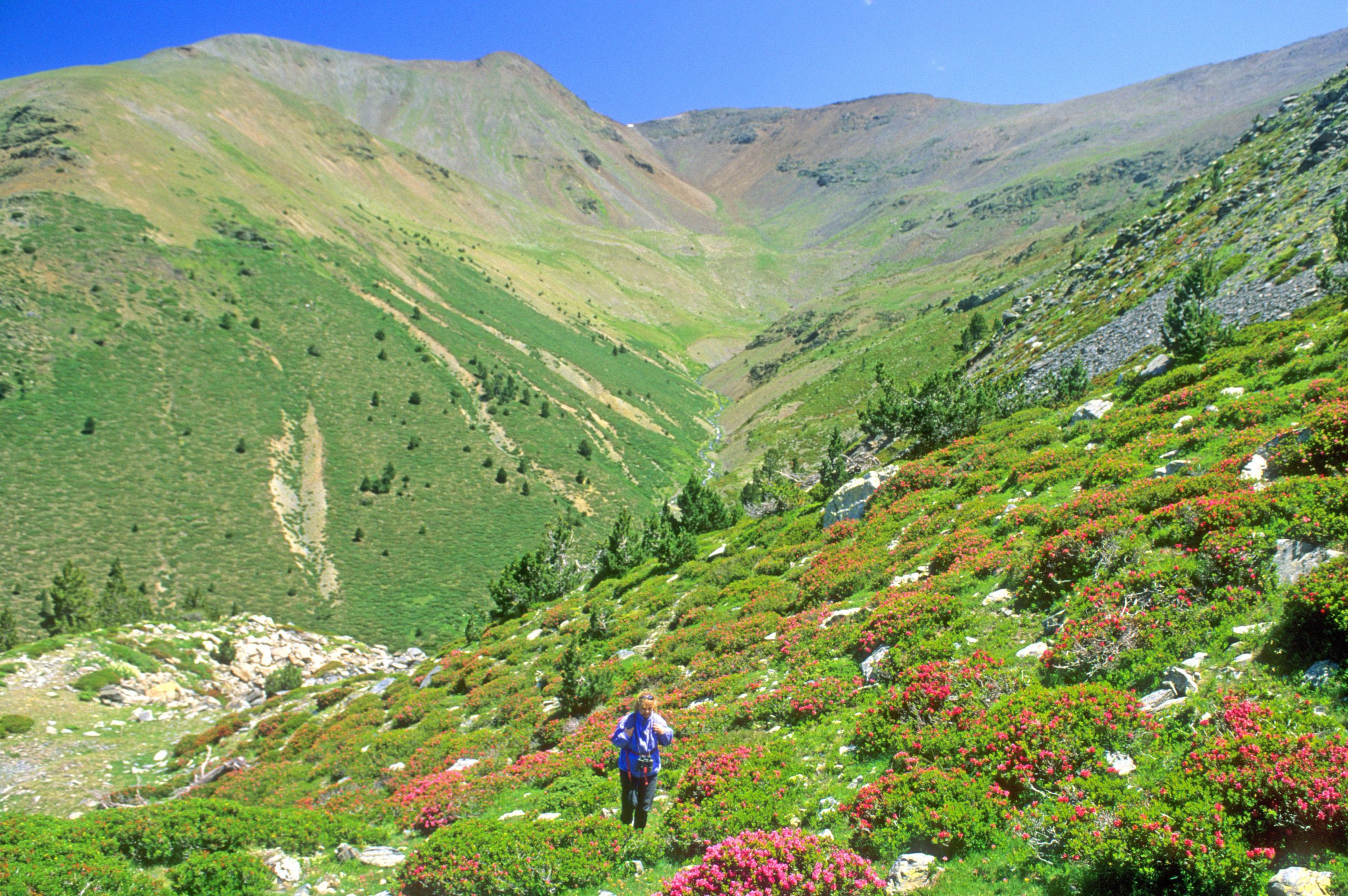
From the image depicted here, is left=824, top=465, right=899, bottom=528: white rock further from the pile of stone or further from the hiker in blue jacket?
the pile of stone

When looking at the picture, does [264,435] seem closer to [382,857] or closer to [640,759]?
[382,857]

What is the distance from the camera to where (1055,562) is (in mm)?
11539

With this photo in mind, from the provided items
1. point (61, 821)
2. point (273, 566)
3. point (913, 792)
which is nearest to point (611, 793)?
point (913, 792)

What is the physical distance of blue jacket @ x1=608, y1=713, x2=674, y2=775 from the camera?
9.92 metres

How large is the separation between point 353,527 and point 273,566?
798cm

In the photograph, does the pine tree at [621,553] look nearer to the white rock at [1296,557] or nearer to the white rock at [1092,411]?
the white rock at [1092,411]

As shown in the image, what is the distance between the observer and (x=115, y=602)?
4012 centimetres

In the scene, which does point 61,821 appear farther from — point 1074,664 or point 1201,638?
point 1201,638

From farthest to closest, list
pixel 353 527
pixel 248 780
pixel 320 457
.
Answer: pixel 320 457, pixel 353 527, pixel 248 780

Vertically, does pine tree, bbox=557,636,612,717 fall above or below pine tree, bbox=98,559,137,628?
below

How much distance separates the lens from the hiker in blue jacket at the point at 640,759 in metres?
9.91

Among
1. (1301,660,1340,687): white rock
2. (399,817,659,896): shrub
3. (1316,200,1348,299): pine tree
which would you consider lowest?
(399,817,659,896): shrub

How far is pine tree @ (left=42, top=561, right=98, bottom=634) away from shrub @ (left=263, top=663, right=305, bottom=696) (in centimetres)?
1303

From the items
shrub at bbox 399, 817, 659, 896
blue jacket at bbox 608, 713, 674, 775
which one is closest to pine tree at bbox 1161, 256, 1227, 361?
blue jacket at bbox 608, 713, 674, 775
